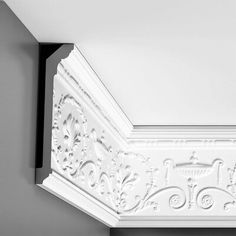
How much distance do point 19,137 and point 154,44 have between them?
0.52 metres

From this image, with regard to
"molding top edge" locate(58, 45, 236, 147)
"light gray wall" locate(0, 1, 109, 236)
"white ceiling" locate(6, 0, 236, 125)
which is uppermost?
"molding top edge" locate(58, 45, 236, 147)

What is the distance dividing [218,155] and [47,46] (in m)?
1.19

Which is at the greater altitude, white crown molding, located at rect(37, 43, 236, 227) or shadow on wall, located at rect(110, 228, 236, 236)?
white crown molding, located at rect(37, 43, 236, 227)

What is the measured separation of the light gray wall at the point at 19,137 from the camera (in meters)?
1.78

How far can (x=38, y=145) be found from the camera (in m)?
2.04

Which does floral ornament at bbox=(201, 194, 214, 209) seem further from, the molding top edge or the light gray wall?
the light gray wall

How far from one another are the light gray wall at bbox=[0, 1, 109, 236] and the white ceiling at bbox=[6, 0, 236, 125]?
0.08 meters

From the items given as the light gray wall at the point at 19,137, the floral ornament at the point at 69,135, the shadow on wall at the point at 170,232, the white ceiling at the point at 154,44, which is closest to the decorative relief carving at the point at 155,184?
the shadow on wall at the point at 170,232

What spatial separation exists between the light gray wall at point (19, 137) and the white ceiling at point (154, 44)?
0.08 metres

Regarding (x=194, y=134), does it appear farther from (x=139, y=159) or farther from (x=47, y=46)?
(x=47, y=46)

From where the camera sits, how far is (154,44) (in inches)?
83.7

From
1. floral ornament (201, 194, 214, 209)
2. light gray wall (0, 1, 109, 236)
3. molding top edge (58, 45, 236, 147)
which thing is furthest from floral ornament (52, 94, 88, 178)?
floral ornament (201, 194, 214, 209)

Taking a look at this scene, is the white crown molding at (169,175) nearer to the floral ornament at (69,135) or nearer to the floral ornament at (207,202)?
the floral ornament at (207,202)

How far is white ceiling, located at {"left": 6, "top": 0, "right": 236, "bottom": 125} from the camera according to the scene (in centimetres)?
188
